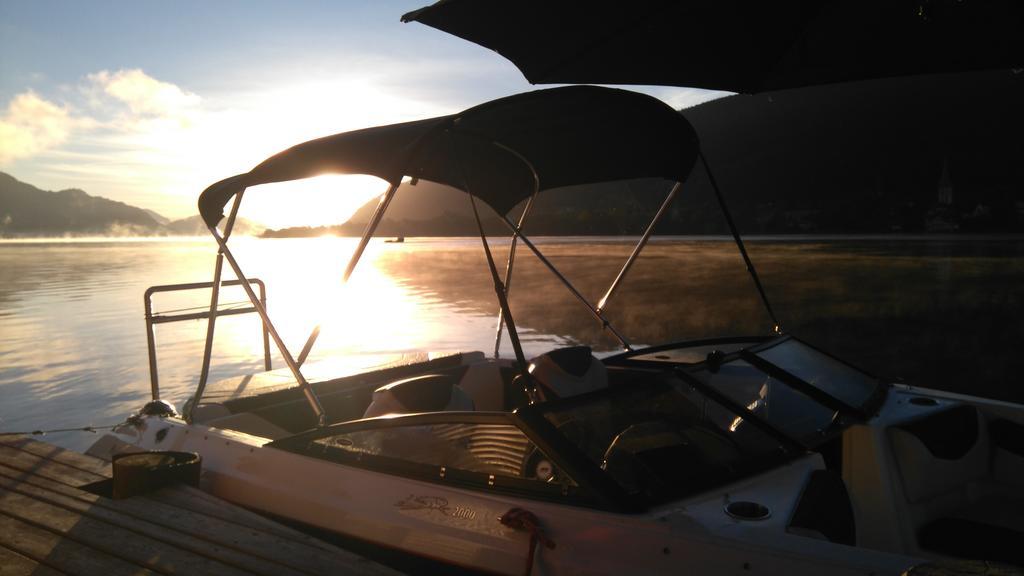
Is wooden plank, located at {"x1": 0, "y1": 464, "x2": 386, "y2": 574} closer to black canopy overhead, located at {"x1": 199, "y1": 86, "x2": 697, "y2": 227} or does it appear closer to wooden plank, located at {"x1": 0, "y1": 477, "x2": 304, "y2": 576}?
wooden plank, located at {"x1": 0, "y1": 477, "x2": 304, "y2": 576}

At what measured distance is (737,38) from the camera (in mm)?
4066

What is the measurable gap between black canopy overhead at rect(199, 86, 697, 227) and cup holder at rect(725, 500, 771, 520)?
1773 millimetres

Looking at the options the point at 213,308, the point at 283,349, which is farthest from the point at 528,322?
the point at 283,349

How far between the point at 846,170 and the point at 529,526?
9125 cm

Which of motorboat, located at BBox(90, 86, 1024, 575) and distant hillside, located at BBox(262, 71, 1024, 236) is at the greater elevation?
distant hillside, located at BBox(262, 71, 1024, 236)

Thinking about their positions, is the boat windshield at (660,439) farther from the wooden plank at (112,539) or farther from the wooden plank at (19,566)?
the wooden plank at (19,566)

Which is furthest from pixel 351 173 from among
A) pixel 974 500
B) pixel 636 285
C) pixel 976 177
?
pixel 976 177

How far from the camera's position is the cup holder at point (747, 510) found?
2.46 metres

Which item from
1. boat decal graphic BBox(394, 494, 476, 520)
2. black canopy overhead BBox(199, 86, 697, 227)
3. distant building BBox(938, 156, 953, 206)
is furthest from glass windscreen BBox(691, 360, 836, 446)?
distant building BBox(938, 156, 953, 206)

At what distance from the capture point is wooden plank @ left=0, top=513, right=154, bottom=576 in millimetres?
3395

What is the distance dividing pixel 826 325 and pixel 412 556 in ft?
44.6

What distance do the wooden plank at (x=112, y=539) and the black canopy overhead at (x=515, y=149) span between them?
1.89 meters

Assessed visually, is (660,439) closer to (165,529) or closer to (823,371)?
(823,371)

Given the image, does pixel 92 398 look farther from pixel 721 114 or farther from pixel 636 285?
pixel 721 114
